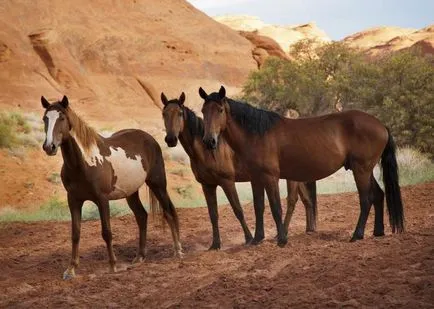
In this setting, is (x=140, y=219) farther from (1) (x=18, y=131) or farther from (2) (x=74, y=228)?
(1) (x=18, y=131)

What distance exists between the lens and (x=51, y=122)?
26.3 feet

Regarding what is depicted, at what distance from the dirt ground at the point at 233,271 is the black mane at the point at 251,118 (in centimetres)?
155

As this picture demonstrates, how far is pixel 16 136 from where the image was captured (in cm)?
2394

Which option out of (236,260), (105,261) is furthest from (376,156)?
(105,261)

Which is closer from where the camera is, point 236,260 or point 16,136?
point 236,260

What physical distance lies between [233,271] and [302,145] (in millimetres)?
2637

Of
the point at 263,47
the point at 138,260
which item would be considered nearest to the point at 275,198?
the point at 138,260

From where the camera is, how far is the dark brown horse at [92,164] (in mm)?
8203

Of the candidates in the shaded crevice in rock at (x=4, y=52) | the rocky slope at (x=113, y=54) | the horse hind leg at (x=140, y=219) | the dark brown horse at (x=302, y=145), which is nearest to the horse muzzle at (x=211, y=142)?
the dark brown horse at (x=302, y=145)

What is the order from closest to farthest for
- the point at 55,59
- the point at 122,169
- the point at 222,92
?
the point at 222,92 → the point at 122,169 → the point at 55,59

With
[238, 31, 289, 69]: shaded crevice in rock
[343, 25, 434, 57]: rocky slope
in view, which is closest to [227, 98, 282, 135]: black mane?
[238, 31, 289, 69]: shaded crevice in rock

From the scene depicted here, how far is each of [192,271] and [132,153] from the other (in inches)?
94.0

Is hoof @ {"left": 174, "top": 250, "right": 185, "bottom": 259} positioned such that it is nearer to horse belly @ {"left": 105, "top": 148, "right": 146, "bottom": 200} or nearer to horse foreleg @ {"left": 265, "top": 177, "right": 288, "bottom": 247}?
horse belly @ {"left": 105, "top": 148, "right": 146, "bottom": 200}

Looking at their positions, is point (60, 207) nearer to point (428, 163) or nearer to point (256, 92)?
point (428, 163)
